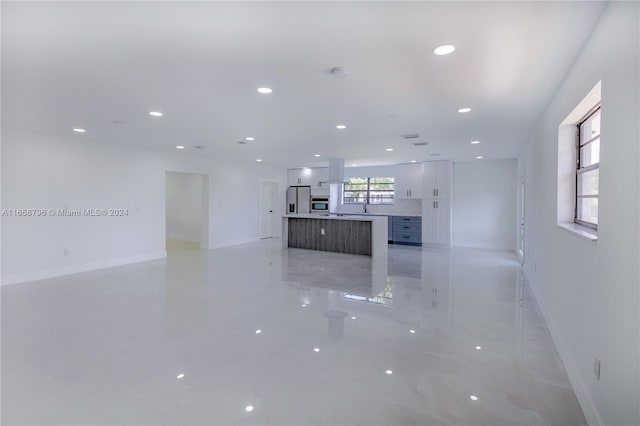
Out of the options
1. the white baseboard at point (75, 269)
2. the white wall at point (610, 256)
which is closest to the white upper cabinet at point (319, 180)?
the white baseboard at point (75, 269)

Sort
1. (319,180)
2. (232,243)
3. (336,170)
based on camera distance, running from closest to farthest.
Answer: (336,170), (232,243), (319,180)

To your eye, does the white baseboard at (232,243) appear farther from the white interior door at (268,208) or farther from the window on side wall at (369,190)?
the window on side wall at (369,190)

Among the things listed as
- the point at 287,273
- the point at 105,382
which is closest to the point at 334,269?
the point at 287,273

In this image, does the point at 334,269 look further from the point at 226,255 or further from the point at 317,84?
the point at 317,84

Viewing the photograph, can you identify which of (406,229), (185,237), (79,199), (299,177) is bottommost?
(185,237)

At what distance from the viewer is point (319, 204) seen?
35.0ft

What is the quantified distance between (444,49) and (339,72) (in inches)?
33.0

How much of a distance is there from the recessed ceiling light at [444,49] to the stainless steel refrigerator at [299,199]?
8.51 metres

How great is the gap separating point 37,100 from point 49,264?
3123mm

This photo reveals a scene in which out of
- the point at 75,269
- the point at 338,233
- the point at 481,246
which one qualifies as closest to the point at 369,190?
the point at 338,233

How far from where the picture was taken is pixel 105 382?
231cm

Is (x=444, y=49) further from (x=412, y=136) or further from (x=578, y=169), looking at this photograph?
(x=412, y=136)

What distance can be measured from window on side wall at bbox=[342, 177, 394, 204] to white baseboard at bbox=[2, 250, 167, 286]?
5.96m

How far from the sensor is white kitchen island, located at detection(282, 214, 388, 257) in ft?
24.5
